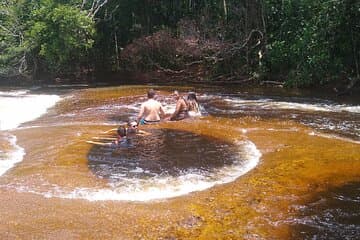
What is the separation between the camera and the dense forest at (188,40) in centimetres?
1766

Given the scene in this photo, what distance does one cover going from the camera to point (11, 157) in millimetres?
8812

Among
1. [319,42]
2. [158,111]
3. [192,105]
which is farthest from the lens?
[319,42]

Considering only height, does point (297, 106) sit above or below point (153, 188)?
above

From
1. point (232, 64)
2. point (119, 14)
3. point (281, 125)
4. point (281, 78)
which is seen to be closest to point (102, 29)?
point (119, 14)

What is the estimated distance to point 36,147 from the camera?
944cm

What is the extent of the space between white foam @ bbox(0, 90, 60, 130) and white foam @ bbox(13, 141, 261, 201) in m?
6.65

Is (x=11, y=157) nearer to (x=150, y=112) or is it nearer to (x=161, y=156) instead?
(x=161, y=156)

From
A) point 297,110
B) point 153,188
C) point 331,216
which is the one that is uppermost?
point 297,110

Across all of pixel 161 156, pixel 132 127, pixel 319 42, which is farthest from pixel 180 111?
pixel 319 42

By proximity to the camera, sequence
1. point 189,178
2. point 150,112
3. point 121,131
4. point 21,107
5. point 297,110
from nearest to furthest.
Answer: point 189,178 < point 121,131 < point 150,112 < point 297,110 < point 21,107

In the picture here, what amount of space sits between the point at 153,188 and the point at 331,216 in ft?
8.30

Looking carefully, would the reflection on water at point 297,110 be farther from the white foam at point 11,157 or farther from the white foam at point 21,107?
the white foam at point 11,157

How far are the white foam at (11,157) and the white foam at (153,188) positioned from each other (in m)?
1.49

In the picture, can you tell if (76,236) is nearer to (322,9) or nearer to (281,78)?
(322,9)
